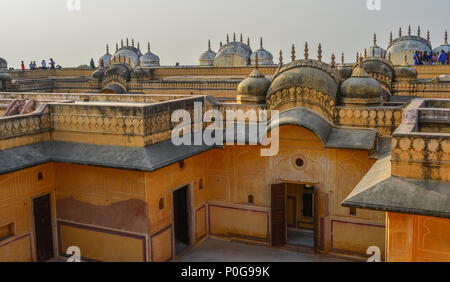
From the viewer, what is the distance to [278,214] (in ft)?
37.0

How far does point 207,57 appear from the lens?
35375 millimetres

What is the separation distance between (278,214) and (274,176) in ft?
3.07

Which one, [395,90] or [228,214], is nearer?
[228,214]

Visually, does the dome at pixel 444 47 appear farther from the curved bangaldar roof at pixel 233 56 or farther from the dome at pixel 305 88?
the dome at pixel 305 88

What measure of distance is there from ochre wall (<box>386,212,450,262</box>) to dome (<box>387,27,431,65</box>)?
24.0 metres

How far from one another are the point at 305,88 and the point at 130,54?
28.9 m

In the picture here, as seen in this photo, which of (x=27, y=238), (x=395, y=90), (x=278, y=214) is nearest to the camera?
(x=27, y=238)

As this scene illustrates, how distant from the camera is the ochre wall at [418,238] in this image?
6699mm

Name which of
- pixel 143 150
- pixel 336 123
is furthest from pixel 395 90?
pixel 143 150

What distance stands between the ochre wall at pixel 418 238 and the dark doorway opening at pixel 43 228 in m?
7.65

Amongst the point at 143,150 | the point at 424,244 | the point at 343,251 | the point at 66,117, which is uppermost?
the point at 66,117

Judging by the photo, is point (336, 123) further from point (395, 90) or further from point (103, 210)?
point (395, 90)

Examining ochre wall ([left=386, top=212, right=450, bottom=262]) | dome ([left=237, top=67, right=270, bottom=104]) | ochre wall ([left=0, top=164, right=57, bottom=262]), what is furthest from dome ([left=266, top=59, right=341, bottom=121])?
ochre wall ([left=0, top=164, right=57, bottom=262])

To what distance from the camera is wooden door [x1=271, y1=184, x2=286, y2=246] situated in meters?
11.2
